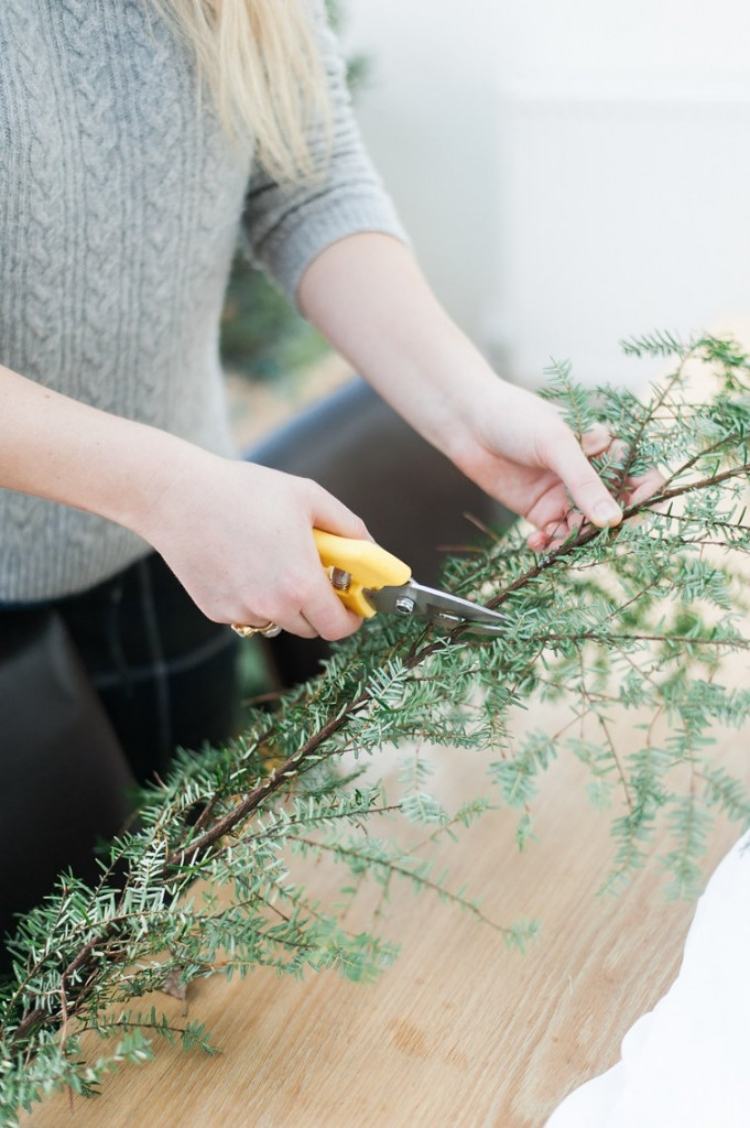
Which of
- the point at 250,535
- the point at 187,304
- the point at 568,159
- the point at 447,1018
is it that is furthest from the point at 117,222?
the point at 568,159

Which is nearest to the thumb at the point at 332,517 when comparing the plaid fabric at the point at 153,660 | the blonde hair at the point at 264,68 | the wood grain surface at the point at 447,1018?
the wood grain surface at the point at 447,1018

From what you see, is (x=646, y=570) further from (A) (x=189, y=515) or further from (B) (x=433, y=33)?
(B) (x=433, y=33)

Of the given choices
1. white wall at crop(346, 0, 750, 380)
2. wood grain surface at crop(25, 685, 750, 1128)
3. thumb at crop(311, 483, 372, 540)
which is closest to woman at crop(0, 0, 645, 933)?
thumb at crop(311, 483, 372, 540)

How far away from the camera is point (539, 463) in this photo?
2.23ft

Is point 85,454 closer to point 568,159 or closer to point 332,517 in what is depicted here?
point 332,517

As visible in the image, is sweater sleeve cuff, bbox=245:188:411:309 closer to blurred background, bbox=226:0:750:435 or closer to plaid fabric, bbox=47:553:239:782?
plaid fabric, bbox=47:553:239:782

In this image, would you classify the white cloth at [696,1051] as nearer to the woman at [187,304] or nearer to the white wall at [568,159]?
the woman at [187,304]

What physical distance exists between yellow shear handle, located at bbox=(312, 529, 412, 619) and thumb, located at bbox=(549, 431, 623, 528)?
107 millimetres

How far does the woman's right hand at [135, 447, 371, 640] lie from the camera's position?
0.56 metres

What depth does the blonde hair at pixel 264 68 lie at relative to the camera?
2.31 ft

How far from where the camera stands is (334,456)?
110 cm

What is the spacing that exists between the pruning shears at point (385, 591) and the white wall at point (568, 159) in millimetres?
1888

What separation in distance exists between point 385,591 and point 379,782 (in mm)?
105

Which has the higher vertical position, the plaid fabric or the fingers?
the fingers
